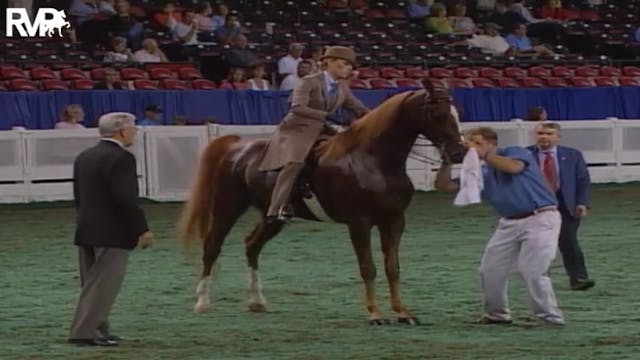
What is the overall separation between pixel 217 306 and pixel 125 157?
2.71 m

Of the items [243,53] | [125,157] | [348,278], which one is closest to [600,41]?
[243,53]

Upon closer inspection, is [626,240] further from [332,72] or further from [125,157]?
[125,157]

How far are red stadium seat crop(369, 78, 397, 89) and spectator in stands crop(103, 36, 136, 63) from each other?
14.5 ft

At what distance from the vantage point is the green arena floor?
10453mm

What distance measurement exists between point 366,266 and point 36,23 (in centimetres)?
1837

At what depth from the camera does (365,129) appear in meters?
12.4

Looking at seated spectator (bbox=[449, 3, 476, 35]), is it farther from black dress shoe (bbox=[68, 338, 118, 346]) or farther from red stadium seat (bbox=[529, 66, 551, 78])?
black dress shoe (bbox=[68, 338, 118, 346])

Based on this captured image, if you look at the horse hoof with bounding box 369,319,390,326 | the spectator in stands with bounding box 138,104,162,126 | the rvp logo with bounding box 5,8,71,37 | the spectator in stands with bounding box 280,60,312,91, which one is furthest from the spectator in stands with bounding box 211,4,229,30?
the horse hoof with bounding box 369,319,390,326

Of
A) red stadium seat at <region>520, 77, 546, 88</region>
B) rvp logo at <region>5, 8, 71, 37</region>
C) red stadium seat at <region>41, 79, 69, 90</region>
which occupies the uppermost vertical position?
rvp logo at <region>5, 8, 71, 37</region>

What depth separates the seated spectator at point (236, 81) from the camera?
1065 inches

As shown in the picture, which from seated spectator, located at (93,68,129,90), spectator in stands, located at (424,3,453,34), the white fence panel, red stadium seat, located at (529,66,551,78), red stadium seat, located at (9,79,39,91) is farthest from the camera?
spectator in stands, located at (424,3,453,34)

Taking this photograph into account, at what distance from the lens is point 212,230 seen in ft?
44.9

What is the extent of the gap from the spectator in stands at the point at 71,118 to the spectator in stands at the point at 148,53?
140 inches

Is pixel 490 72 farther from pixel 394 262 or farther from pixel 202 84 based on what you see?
pixel 394 262
